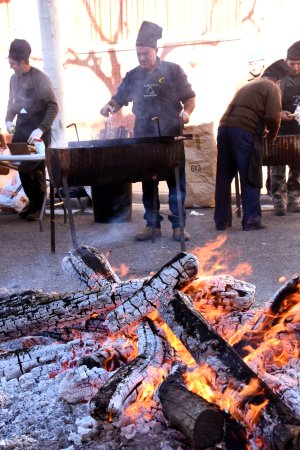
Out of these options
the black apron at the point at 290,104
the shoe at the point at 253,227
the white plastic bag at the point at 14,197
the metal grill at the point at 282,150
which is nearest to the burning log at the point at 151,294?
the shoe at the point at 253,227

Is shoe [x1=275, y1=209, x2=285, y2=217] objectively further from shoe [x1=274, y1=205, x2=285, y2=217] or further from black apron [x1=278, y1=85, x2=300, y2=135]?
black apron [x1=278, y1=85, x2=300, y2=135]

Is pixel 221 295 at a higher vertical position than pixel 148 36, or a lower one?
lower

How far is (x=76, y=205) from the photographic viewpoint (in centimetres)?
885

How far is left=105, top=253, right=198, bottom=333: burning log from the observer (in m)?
2.70

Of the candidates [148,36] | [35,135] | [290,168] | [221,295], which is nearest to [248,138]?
[148,36]

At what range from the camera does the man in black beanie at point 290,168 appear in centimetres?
761

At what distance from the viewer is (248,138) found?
633 centimetres

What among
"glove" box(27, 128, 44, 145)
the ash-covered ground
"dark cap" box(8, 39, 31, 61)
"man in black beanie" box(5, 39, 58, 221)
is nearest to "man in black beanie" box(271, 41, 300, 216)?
the ash-covered ground

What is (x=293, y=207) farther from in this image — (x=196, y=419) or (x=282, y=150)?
(x=196, y=419)

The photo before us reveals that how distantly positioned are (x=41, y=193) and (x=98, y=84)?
5.71 m

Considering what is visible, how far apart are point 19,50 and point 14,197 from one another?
7.46 ft

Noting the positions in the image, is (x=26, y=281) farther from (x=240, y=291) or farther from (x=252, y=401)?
(x=252, y=401)

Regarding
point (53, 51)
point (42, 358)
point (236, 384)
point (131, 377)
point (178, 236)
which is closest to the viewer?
point (236, 384)

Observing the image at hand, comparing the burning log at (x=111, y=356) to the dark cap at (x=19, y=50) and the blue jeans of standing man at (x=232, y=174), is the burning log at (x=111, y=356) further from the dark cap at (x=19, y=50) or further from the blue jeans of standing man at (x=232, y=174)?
the dark cap at (x=19, y=50)
